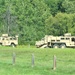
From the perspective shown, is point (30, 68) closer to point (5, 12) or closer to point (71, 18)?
point (71, 18)

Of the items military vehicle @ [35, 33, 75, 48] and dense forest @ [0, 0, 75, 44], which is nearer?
military vehicle @ [35, 33, 75, 48]

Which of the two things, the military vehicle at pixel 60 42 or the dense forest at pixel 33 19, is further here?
the dense forest at pixel 33 19

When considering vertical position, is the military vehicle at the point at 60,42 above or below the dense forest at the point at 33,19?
below

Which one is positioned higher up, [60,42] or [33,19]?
[33,19]

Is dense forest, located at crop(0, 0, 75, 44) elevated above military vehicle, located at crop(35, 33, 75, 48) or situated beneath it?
elevated above

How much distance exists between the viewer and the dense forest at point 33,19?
7444 cm

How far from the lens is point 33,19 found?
86.1 meters

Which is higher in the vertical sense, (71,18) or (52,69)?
(71,18)

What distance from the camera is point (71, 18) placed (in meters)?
74.2

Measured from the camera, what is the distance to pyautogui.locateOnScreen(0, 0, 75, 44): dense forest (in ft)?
244

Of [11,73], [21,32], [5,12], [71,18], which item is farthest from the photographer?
[5,12]

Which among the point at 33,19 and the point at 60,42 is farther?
the point at 33,19

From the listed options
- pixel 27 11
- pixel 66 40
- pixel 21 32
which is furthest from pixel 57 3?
pixel 66 40

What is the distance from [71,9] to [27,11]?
34.2 ft
